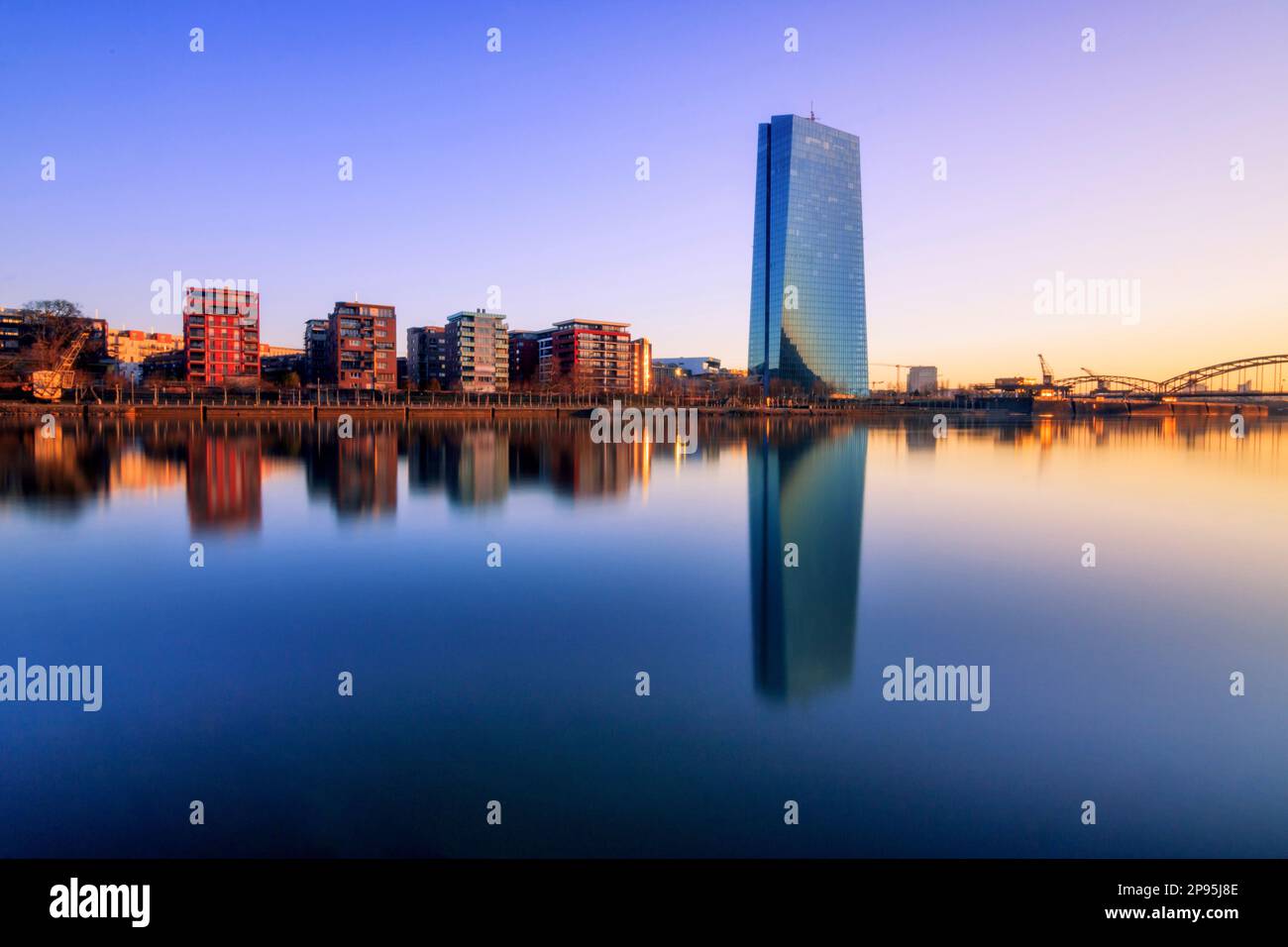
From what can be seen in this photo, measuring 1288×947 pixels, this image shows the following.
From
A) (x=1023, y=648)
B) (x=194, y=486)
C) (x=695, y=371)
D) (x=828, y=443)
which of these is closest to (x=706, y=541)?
(x=1023, y=648)

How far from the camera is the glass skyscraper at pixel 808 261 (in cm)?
10388

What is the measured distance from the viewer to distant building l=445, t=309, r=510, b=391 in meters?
100

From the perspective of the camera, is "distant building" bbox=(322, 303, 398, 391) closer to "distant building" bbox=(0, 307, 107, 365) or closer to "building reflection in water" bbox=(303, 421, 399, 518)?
"distant building" bbox=(0, 307, 107, 365)

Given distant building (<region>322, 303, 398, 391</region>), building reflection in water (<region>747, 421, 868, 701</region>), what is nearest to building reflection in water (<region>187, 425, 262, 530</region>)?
building reflection in water (<region>747, 421, 868, 701</region>)

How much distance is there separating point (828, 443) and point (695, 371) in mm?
148905

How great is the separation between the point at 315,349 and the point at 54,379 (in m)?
43.8

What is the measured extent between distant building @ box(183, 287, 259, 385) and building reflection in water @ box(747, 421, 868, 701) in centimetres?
8507

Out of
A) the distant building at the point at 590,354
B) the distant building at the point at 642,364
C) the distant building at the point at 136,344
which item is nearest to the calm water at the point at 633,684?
the distant building at the point at 590,354

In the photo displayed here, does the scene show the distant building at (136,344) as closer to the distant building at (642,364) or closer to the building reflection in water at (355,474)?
the distant building at (642,364)

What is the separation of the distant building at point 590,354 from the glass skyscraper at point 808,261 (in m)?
20.4

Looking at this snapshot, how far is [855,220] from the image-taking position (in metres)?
110

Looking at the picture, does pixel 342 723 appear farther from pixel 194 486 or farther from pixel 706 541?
pixel 194 486
